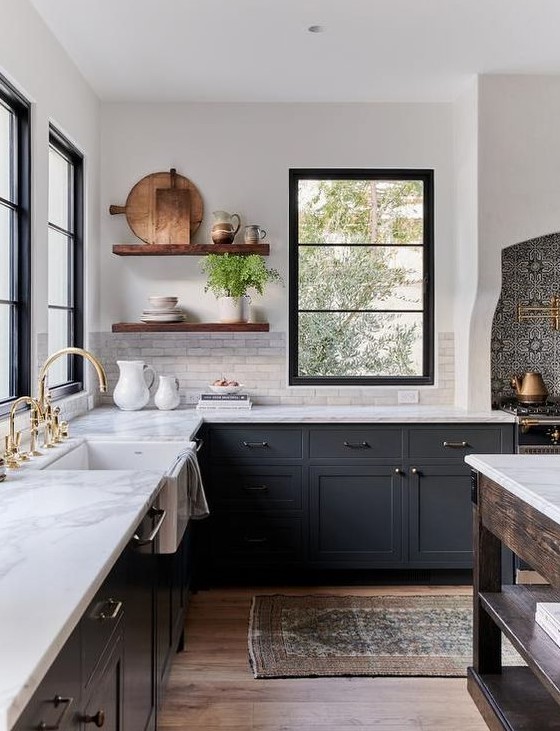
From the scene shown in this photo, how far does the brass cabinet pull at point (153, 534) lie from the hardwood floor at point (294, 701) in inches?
30.9

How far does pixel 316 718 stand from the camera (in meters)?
2.71

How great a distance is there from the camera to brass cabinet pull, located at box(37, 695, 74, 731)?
3.75ft

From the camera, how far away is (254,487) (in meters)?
4.04

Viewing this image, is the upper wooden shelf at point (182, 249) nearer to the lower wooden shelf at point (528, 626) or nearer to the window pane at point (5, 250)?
the window pane at point (5, 250)

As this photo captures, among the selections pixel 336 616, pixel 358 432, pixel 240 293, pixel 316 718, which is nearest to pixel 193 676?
pixel 316 718

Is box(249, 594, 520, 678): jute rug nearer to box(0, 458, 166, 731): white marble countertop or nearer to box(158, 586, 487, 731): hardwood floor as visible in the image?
box(158, 586, 487, 731): hardwood floor

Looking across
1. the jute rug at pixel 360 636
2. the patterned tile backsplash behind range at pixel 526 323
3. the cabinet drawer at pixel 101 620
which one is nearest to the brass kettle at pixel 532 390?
the patterned tile backsplash behind range at pixel 526 323

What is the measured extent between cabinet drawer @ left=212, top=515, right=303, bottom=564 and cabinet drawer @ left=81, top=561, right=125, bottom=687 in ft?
7.30

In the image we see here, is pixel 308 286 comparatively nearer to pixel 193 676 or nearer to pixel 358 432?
pixel 358 432

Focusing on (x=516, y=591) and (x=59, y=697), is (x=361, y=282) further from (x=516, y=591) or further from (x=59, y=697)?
(x=59, y=697)

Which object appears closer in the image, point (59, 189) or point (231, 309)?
point (59, 189)

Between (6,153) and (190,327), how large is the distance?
4.94ft

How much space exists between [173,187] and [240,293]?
793 mm

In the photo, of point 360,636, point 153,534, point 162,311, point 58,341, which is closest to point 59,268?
point 58,341
